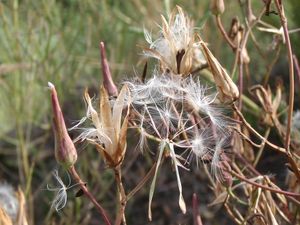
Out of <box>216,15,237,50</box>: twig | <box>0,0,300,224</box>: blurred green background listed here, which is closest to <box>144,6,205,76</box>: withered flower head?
<box>216,15,237,50</box>: twig

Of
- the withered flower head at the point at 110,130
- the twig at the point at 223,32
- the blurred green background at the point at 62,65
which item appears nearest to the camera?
the withered flower head at the point at 110,130

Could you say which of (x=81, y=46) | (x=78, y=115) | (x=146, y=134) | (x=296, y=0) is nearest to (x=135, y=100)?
(x=146, y=134)

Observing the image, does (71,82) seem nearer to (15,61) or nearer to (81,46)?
(15,61)

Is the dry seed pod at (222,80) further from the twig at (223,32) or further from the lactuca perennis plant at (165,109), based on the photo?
the twig at (223,32)

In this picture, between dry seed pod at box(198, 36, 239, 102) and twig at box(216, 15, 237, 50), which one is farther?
twig at box(216, 15, 237, 50)

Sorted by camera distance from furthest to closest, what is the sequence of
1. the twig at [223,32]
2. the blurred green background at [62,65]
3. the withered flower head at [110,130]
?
the blurred green background at [62,65] < the twig at [223,32] < the withered flower head at [110,130]

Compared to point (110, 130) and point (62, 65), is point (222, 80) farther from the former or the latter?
point (62, 65)

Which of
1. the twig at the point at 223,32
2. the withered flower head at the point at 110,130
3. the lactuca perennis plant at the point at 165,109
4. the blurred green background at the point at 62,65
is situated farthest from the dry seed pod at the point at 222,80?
the blurred green background at the point at 62,65

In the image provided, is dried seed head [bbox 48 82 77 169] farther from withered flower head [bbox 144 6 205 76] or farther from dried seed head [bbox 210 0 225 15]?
dried seed head [bbox 210 0 225 15]

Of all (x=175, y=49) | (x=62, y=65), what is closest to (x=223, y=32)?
(x=175, y=49)
